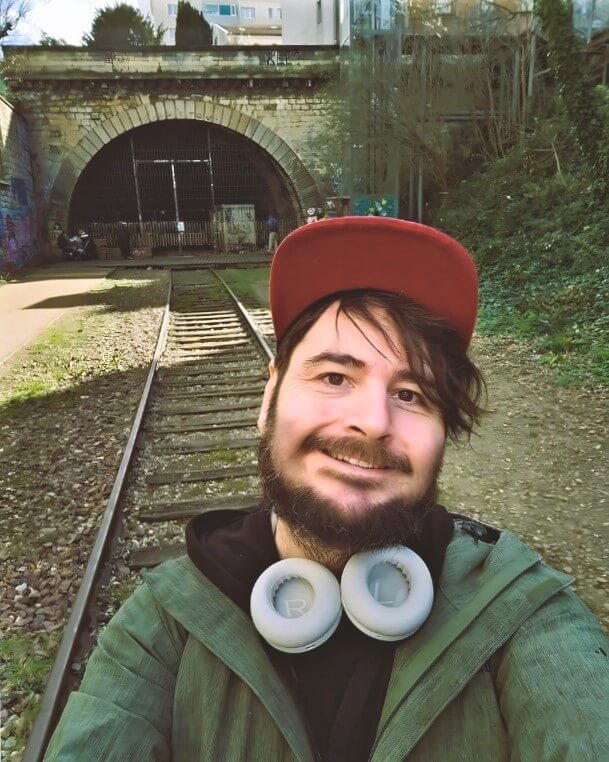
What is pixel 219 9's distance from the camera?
51.2 meters

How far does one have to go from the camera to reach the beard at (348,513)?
1.21 metres

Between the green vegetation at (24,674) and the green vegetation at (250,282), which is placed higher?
the green vegetation at (250,282)

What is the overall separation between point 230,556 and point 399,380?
60 centimetres

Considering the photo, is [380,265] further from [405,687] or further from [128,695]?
[128,695]

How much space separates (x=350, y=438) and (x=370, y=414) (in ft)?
0.24

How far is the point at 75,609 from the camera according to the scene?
285 centimetres

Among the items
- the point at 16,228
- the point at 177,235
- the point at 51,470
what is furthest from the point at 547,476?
the point at 177,235

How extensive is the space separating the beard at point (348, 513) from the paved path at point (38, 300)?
805 cm

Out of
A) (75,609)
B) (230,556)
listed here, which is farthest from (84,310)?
(230,556)

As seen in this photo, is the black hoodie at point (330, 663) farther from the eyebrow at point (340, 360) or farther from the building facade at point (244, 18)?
the building facade at point (244, 18)

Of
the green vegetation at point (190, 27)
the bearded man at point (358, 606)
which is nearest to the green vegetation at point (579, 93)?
the bearded man at point (358, 606)

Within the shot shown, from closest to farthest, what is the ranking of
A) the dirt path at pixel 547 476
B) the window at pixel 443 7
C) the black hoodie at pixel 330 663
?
1. the black hoodie at pixel 330 663
2. the dirt path at pixel 547 476
3. the window at pixel 443 7

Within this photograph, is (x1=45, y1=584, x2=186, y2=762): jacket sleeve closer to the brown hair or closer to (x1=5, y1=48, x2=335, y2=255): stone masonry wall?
the brown hair

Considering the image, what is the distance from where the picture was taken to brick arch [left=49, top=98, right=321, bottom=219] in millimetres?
22031
